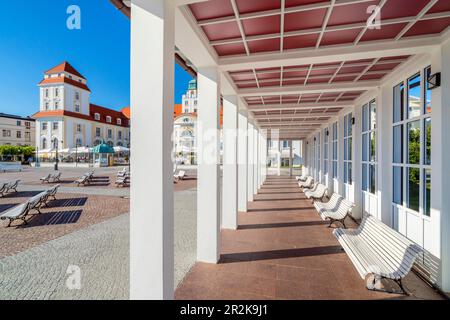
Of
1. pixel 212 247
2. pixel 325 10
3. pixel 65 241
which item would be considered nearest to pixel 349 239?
pixel 212 247

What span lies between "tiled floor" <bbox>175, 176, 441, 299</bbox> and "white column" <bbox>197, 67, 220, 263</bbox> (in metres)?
0.43

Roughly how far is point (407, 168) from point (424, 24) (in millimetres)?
2830

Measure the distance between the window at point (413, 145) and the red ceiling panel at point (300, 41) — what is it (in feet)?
7.29

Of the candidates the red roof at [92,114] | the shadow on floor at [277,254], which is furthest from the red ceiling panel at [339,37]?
the red roof at [92,114]

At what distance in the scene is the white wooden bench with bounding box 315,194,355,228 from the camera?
6.48 meters

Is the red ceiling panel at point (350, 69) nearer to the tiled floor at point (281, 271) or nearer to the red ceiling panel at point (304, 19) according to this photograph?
the red ceiling panel at point (304, 19)

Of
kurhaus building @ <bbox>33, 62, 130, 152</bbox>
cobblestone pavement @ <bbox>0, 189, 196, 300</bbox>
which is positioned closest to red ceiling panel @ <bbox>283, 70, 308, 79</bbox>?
cobblestone pavement @ <bbox>0, 189, 196, 300</bbox>

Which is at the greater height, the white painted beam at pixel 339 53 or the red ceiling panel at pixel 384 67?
the red ceiling panel at pixel 384 67

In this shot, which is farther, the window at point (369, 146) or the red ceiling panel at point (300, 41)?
the window at point (369, 146)

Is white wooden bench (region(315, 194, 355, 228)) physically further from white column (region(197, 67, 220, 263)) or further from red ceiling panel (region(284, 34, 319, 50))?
red ceiling panel (region(284, 34, 319, 50))

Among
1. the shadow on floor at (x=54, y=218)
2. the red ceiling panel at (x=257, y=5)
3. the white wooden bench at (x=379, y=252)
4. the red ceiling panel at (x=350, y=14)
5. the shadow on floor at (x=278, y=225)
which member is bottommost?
the shadow on floor at (x=278, y=225)

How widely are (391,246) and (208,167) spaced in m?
3.49

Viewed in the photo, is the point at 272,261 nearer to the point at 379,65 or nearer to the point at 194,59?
the point at 194,59

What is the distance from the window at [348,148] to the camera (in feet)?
29.2
